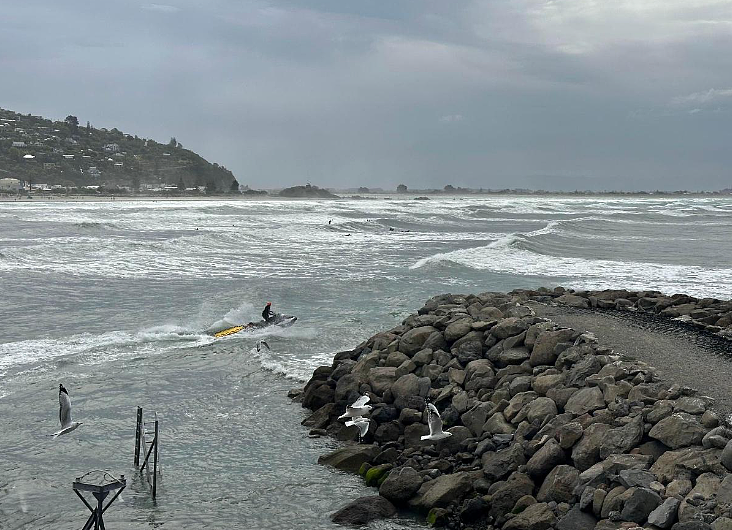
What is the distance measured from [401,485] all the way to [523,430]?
171 cm

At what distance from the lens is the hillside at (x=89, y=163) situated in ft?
485

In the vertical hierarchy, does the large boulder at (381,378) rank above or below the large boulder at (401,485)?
above

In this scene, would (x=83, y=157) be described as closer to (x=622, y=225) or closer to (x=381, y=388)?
(x=622, y=225)

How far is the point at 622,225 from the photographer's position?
62344 mm

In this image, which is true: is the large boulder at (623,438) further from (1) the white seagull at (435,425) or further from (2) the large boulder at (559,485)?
(1) the white seagull at (435,425)

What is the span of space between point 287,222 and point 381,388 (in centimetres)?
5107

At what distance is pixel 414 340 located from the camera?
13.5 metres

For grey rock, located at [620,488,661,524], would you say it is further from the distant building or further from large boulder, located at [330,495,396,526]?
the distant building

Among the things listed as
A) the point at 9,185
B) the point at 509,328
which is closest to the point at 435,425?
the point at 509,328

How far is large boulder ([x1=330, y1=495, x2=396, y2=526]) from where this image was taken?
8.83 metres

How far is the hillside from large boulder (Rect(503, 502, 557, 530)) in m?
147

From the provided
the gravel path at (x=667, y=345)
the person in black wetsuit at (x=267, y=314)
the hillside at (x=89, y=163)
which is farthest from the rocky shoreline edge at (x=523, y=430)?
the hillside at (x=89, y=163)

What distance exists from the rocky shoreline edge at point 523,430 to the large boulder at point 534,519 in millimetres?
15

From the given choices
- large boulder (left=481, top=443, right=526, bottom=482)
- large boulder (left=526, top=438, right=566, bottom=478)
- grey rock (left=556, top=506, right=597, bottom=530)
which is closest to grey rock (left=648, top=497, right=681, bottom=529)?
grey rock (left=556, top=506, right=597, bottom=530)
